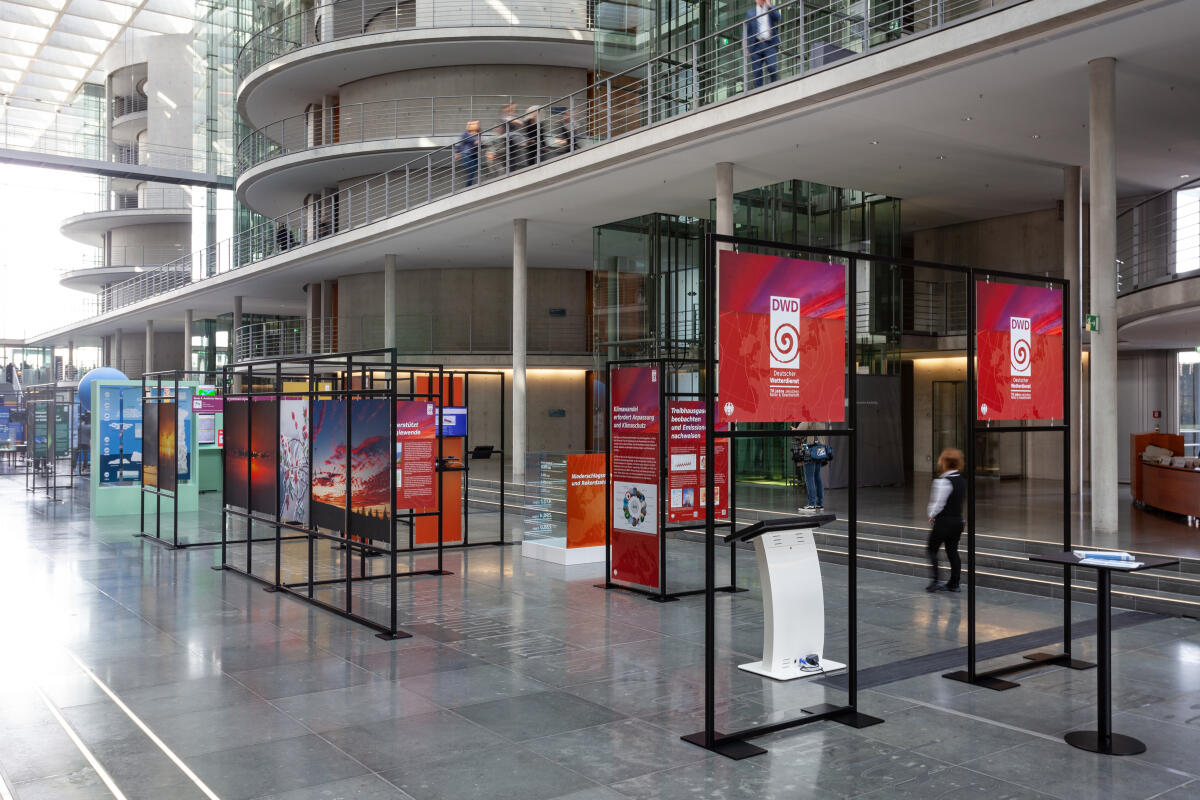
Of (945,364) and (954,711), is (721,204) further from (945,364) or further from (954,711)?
(954,711)

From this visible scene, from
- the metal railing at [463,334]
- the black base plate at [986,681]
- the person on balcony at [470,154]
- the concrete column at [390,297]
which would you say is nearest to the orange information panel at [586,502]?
the black base plate at [986,681]

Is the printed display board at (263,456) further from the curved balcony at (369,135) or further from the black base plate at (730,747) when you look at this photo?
the curved balcony at (369,135)

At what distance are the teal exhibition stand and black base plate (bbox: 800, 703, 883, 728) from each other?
13.1 m

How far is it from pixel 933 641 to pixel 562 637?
2865mm

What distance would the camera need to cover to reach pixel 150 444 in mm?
14039

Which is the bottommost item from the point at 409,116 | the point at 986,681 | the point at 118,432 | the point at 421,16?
the point at 986,681

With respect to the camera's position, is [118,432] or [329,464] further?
[118,432]

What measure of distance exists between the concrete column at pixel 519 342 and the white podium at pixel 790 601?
44.9 feet

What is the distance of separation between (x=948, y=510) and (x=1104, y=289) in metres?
3.49

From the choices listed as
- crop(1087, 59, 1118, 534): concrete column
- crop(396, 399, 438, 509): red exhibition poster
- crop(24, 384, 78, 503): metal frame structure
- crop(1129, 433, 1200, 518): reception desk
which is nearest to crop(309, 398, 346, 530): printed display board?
crop(396, 399, 438, 509): red exhibition poster

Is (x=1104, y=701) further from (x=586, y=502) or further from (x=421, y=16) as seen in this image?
(x=421, y=16)

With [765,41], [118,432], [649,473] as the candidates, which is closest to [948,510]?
[649,473]

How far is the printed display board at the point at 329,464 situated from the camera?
861cm

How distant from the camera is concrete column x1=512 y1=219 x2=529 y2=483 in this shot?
20.1 metres
